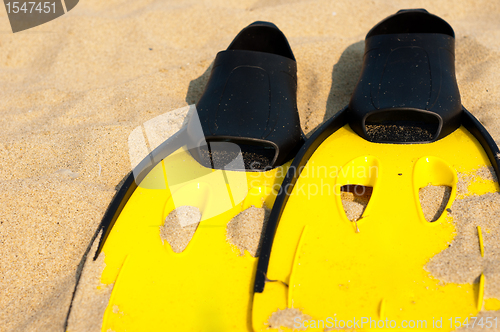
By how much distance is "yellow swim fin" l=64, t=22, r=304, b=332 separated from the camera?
3.54ft

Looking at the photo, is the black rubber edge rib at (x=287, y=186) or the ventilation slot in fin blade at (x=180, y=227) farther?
the ventilation slot in fin blade at (x=180, y=227)

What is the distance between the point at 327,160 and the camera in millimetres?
1424

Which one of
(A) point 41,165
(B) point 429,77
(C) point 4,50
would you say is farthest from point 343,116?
(C) point 4,50

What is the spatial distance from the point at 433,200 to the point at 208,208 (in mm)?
827

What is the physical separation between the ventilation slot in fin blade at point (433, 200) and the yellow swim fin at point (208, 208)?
1.67ft

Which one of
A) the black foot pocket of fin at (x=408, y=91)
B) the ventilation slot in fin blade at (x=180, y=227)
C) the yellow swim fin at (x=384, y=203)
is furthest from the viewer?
the black foot pocket of fin at (x=408, y=91)

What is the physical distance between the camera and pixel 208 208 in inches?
52.1

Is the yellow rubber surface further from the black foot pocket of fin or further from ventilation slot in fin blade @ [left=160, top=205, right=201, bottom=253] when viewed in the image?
the black foot pocket of fin

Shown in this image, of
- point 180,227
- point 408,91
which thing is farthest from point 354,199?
point 180,227

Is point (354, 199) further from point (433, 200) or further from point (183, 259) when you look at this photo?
point (183, 259)

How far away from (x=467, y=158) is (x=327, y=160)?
1.73ft

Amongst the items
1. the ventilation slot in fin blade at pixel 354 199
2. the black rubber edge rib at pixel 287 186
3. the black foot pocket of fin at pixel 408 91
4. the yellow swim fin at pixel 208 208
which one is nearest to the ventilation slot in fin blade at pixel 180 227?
the yellow swim fin at pixel 208 208

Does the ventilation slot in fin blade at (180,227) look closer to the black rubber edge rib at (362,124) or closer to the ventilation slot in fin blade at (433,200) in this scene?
the black rubber edge rib at (362,124)

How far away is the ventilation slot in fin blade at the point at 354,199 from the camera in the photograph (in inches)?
51.3
